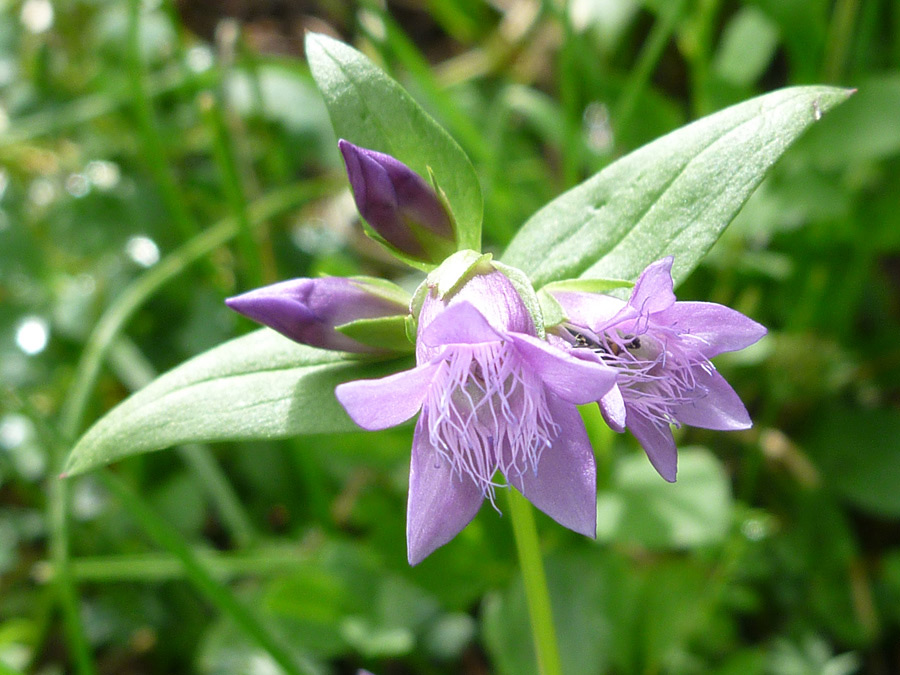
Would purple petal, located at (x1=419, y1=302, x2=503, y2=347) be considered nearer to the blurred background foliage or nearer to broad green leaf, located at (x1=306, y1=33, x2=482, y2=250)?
broad green leaf, located at (x1=306, y1=33, x2=482, y2=250)

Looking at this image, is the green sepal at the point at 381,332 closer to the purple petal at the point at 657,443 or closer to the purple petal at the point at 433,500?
the purple petal at the point at 433,500

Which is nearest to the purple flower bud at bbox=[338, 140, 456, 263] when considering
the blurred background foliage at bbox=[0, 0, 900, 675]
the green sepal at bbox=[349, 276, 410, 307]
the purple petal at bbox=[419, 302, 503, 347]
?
the green sepal at bbox=[349, 276, 410, 307]

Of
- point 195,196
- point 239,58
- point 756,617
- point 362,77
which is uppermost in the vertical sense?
point 362,77

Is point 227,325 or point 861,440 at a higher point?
point 227,325

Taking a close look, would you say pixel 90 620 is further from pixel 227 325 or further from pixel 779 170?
pixel 779 170

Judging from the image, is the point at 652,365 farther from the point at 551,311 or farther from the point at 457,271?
the point at 457,271

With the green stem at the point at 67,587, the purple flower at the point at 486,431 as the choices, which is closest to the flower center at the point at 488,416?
the purple flower at the point at 486,431

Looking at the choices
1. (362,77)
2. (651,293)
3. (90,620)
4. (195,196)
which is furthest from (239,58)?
(651,293)
